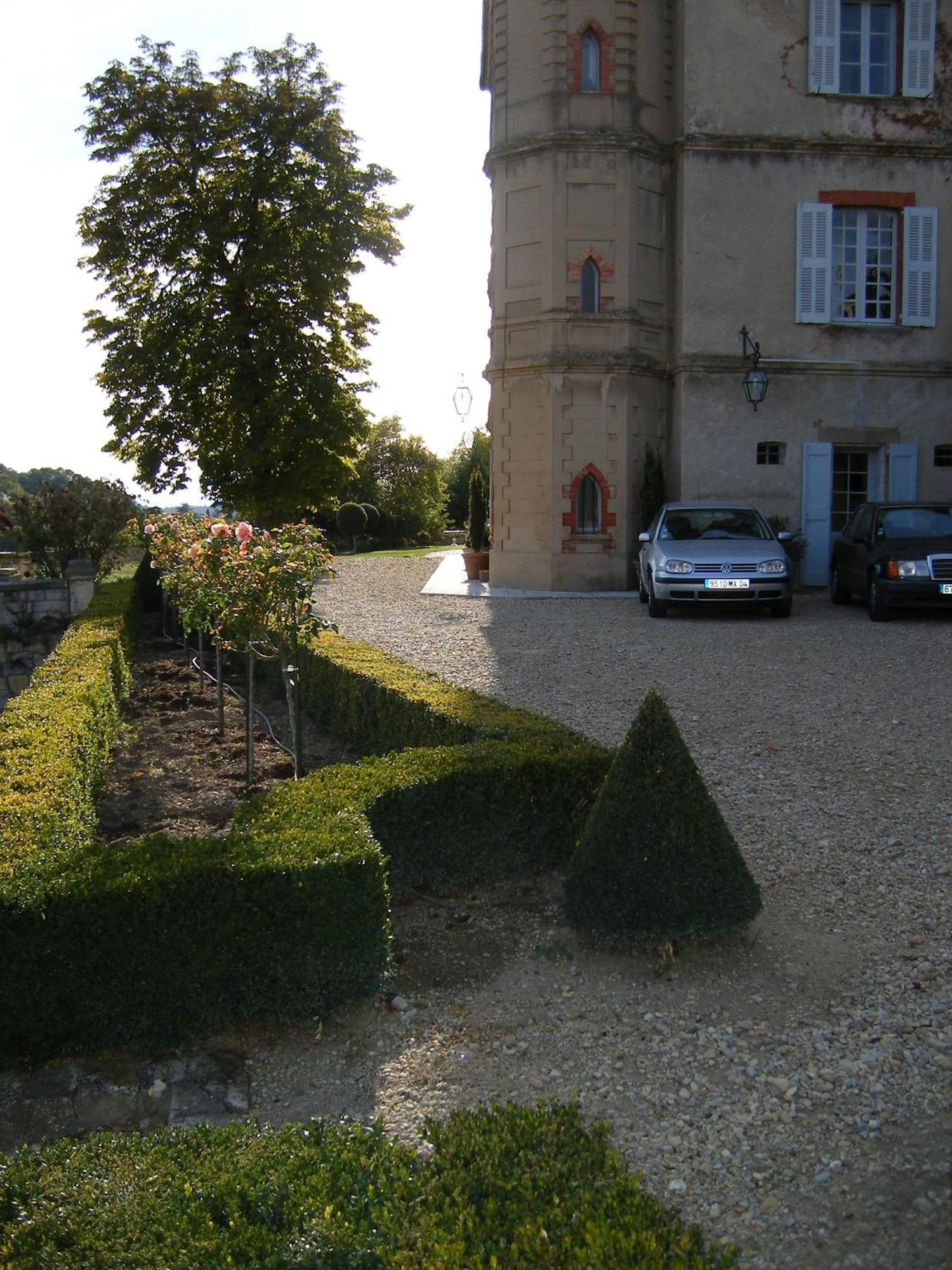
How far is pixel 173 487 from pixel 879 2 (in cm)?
1738

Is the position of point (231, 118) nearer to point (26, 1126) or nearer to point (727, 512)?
point (727, 512)

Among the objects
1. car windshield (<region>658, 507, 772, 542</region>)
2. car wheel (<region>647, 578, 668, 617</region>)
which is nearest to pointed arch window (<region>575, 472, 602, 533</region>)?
car windshield (<region>658, 507, 772, 542</region>)

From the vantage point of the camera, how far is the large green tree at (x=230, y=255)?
23438 mm

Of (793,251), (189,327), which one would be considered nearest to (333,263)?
(189,327)

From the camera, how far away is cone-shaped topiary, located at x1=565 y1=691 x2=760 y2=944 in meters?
4.44

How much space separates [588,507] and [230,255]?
11.2 m

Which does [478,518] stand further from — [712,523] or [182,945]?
[182,945]

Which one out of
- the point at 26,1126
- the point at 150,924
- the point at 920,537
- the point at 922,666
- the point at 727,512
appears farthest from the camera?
the point at 727,512

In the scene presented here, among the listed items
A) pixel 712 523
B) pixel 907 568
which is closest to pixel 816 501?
pixel 712 523

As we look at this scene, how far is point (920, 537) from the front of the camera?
1423 centimetres

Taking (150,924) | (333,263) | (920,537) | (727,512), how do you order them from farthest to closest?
(333,263)
(727,512)
(920,537)
(150,924)

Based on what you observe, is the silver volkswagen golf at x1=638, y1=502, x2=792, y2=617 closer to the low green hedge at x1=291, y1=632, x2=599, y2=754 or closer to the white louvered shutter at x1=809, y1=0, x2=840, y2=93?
the low green hedge at x1=291, y1=632, x2=599, y2=754

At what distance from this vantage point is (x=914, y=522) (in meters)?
14.7

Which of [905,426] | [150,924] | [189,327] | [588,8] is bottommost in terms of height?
[150,924]
